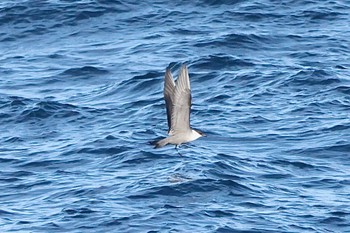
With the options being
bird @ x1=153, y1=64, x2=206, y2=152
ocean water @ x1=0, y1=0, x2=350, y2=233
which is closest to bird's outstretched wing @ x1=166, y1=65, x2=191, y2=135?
bird @ x1=153, y1=64, x2=206, y2=152

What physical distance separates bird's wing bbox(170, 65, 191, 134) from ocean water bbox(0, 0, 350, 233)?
138 centimetres

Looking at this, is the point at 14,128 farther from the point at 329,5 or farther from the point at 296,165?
the point at 329,5

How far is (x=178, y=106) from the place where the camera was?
16.6 m

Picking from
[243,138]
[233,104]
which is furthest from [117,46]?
[243,138]

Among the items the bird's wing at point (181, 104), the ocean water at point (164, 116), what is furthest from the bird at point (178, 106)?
the ocean water at point (164, 116)

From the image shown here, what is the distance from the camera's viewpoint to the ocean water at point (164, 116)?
57.9 ft

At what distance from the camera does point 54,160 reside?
20.2 metres

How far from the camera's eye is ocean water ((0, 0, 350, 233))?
17641 millimetres

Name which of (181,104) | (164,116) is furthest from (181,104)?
(164,116)

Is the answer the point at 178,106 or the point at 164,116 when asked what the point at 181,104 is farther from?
the point at 164,116

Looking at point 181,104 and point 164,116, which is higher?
point 181,104

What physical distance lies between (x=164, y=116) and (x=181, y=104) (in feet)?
18.8

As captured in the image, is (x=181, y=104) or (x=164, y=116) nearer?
(x=181, y=104)

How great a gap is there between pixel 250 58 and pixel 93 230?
9.40 metres
